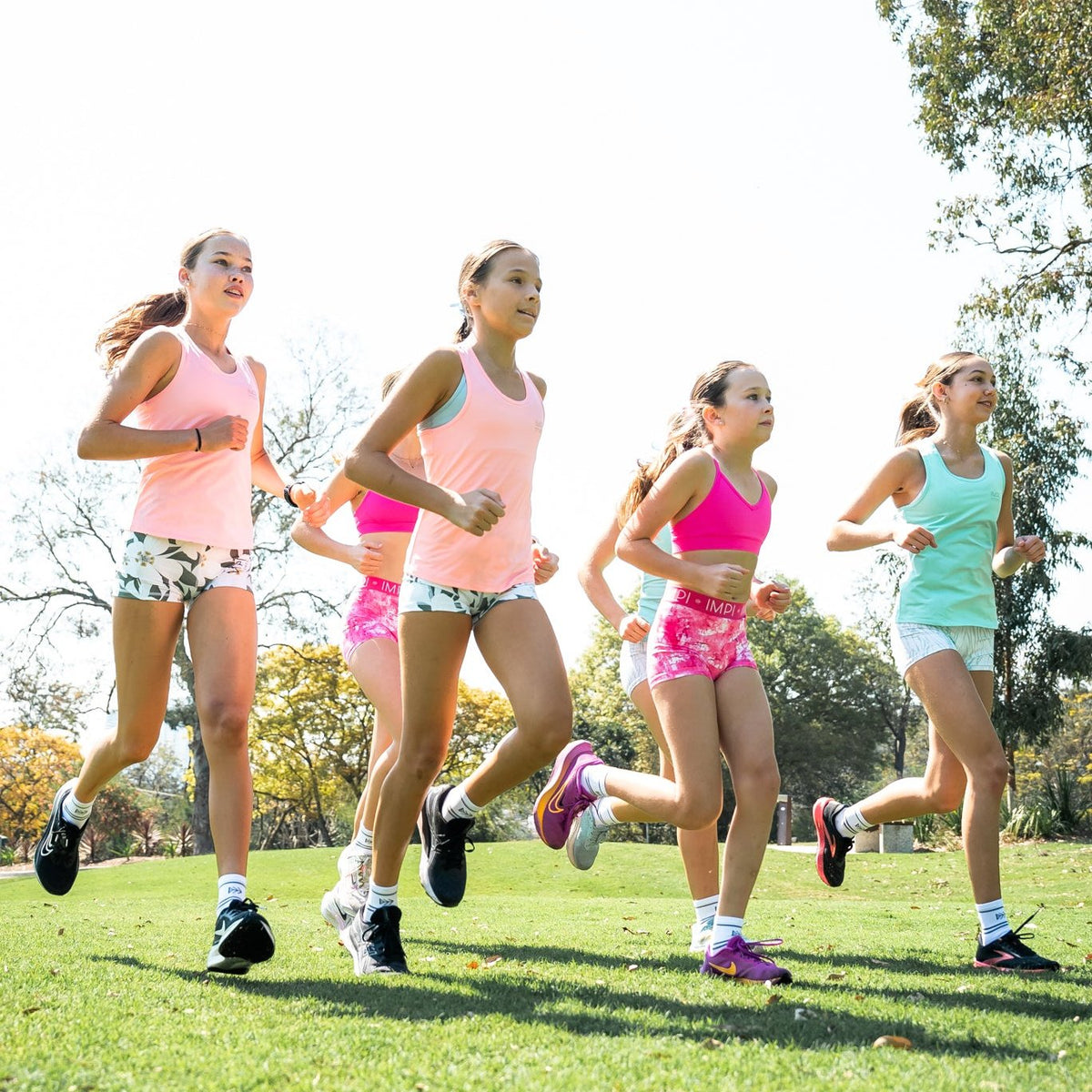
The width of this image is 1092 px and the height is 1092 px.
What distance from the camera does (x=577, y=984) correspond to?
4.36 meters

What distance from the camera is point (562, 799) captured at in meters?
5.76

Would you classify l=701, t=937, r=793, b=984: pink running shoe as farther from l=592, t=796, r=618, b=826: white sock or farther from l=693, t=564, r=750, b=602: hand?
l=693, t=564, r=750, b=602: hand

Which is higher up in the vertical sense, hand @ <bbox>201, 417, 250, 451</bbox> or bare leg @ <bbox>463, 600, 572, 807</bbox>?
hand @ <bbox>201, 417, 250, 451</bbox>

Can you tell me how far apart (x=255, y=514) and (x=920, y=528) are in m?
27.6

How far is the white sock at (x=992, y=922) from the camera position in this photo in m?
5.19

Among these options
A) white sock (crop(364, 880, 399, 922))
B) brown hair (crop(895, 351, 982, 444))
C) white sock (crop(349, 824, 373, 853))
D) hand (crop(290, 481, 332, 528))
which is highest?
brown hair (crop(895, 351, 982, 444))

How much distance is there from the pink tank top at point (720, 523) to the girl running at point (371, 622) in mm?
729

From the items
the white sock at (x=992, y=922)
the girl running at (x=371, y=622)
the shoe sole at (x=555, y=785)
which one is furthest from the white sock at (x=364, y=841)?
the white sock at (x=992, y=922)

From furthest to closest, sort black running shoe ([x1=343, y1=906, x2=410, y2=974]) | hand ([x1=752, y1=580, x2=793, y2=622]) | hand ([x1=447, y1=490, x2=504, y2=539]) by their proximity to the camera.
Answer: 1. hand ([x1=752, y1=580, x2=793, y2=622])
2. black running shoe ([x1=343, y1=906, x2=410, y2=974])
3. hand ([x1=447, y1=490, x2=504, y2=539])

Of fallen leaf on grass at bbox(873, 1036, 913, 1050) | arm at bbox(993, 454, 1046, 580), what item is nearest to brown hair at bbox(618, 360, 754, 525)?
arm at bbox(993, 454, 1046, 580)

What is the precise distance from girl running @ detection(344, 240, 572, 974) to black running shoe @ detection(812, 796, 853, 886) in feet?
8.78

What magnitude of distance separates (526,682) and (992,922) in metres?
2.48

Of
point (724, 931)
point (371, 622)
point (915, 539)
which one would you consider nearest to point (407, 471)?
point (371, 622)

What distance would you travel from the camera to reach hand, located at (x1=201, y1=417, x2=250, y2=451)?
4.73m
